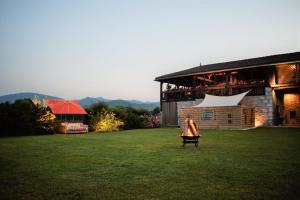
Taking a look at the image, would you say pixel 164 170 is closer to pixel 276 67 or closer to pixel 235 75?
pixel 276 67

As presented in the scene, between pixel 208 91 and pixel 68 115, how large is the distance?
13.9 meters

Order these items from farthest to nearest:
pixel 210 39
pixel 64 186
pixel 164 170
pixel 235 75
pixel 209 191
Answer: pixel 210 39
pixel 235 75
pixel 164 170
pixel 64 186
pixel 209 191

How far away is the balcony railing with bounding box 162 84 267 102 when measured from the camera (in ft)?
75.2

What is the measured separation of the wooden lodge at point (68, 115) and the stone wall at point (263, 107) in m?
15.2

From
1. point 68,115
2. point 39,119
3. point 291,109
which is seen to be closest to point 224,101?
point 291,109

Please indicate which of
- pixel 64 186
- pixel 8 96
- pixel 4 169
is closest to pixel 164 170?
pixel 64 186

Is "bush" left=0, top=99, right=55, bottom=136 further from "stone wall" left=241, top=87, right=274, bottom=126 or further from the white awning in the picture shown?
"stone wall" left=241, top=87, right=274, bottom=126

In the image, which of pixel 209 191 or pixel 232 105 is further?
pixel 232 105

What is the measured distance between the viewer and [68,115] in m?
23.0

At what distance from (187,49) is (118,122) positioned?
24657 mm

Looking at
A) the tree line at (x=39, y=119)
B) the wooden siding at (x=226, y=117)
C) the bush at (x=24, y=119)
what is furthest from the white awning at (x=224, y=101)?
the bush at (x=24, y=119)

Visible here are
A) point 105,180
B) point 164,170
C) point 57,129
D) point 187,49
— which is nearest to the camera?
point 105,180

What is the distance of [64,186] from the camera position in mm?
4656

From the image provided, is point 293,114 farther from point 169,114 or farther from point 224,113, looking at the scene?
point 169,114
